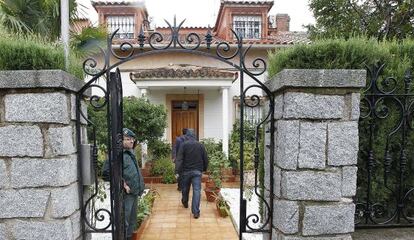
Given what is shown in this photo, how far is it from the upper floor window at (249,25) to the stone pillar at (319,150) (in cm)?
985

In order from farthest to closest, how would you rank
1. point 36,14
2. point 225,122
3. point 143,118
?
point 225,122 < point 143,118 < point 36,14

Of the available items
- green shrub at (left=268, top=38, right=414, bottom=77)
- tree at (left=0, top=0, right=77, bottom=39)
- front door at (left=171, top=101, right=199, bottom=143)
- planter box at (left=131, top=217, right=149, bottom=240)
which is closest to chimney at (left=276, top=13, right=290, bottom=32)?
front door at (left=171, top=101, right=199, bottom=143)

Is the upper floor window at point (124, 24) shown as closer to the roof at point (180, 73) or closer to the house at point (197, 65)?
the house at point (197, 65)

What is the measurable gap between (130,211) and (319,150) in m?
2.67

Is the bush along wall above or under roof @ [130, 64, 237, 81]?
under

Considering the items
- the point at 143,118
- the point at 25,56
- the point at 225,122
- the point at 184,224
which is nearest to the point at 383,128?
the point at 25,56

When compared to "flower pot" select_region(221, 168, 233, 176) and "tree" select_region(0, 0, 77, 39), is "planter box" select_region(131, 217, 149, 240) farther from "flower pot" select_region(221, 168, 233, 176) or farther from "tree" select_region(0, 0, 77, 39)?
"flower pot" select_region(221, 168, 233, 176)

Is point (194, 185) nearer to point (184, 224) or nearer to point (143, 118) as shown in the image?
point (184, 224)

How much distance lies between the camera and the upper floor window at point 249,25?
11.6 metres

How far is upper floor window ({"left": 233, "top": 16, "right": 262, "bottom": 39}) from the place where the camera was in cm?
1165

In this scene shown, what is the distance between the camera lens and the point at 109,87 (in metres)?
2.49

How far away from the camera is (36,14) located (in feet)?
18.4

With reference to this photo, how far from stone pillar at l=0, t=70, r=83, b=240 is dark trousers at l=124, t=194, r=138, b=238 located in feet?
5.64

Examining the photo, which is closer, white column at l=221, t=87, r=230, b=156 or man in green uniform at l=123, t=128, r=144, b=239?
man in green uniform at l=123, t=128, r=144, b=239
